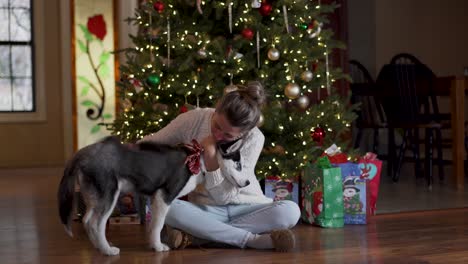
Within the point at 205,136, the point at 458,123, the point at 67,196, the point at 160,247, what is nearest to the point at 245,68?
the point at 205,136

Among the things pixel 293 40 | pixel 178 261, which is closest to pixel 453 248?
pixel 178 261

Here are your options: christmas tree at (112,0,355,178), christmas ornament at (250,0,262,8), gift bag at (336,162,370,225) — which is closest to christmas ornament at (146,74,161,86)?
christmas tree at (112,0,355,178)

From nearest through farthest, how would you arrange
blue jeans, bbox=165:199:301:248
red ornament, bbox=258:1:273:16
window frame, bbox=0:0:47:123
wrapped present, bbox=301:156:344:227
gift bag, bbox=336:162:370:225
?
blue jeans, bbox=165:199:301:248 < wrapped present, bbox=301:156:344:227 < gift bag, bbox=336:162:370:225 < red ornament, bbox=258:1:273:16 < window frame, bbox=0:0:47:123

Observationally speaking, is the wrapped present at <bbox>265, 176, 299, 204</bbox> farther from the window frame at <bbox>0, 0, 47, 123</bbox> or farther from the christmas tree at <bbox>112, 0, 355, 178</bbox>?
the window frame at <bbox>0, 0, 47, 123</bbox>

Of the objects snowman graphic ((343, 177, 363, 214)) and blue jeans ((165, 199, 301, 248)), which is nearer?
blue jeans ((165, 199, 301, 248))

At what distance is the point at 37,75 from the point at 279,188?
4.83m

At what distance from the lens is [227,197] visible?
3164 millimetres

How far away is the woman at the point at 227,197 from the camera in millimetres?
2902

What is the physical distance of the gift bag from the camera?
3.82 m

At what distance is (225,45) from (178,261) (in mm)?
1445

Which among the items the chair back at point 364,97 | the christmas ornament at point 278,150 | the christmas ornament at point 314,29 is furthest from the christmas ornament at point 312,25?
the chair back at point 364,97

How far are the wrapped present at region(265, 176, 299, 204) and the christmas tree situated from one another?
4 centimetres

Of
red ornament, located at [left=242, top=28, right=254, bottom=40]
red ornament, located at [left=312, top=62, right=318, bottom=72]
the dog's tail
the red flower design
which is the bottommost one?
the dog's tail

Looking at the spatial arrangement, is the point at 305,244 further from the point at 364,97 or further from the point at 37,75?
the point at 37,75
